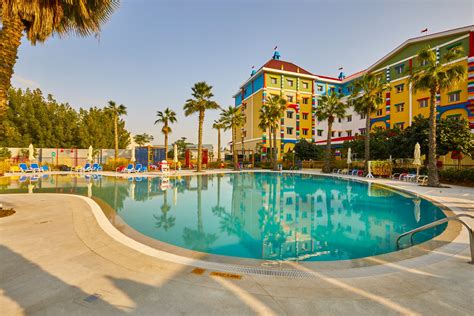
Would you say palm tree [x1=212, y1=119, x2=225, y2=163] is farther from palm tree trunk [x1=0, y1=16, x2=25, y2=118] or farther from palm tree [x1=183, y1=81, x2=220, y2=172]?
palm tree trunk [x1=0, y1=16, x2=25, y2=118]

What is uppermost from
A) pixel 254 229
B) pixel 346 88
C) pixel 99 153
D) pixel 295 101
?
pixel 346 88

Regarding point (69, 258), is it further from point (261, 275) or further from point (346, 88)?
point (346, 88)

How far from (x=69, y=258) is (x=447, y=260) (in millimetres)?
6478

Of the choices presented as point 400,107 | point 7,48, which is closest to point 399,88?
point 400,107

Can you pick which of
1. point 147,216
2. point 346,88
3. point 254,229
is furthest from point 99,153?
point 346,88

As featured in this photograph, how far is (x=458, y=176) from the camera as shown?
1499 centimetres

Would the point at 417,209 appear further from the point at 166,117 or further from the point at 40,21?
the point at 166,117

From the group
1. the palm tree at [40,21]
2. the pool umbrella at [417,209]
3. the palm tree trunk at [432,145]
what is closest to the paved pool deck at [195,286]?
the pool umbrella at [417,209]

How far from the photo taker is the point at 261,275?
10.8ft

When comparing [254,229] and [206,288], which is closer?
[206,288]

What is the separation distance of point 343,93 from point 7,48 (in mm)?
42008

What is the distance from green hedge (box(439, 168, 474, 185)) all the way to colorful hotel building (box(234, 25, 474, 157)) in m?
9.55

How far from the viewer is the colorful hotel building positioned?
2311cm

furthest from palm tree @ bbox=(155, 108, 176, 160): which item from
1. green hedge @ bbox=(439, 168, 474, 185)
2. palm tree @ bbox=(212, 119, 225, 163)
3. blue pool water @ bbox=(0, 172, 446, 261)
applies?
green hedge @ bbox=(439, 168, 474, 185)
